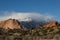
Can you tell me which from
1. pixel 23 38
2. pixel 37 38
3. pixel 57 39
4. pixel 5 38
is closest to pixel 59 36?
pixel 57 39

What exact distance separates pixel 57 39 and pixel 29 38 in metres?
5.90

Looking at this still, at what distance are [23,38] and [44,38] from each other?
14.5 ft

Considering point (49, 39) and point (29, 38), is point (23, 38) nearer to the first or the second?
point (29, 38)

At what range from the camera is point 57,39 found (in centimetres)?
4456

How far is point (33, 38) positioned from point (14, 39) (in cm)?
401

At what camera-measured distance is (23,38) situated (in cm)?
4588

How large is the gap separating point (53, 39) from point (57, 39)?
83cm

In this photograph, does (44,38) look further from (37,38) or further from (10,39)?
(10,39)

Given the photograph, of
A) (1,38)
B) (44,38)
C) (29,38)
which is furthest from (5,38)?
(44,38)

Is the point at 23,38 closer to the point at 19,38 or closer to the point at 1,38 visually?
the point at 19,38

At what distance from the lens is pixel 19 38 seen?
46469 mm

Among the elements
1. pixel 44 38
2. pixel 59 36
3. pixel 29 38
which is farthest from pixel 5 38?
pixel 59 36

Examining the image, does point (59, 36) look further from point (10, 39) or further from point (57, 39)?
point (10, 39)

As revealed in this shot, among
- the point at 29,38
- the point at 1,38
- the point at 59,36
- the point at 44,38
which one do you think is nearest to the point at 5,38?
the point at 1,38
